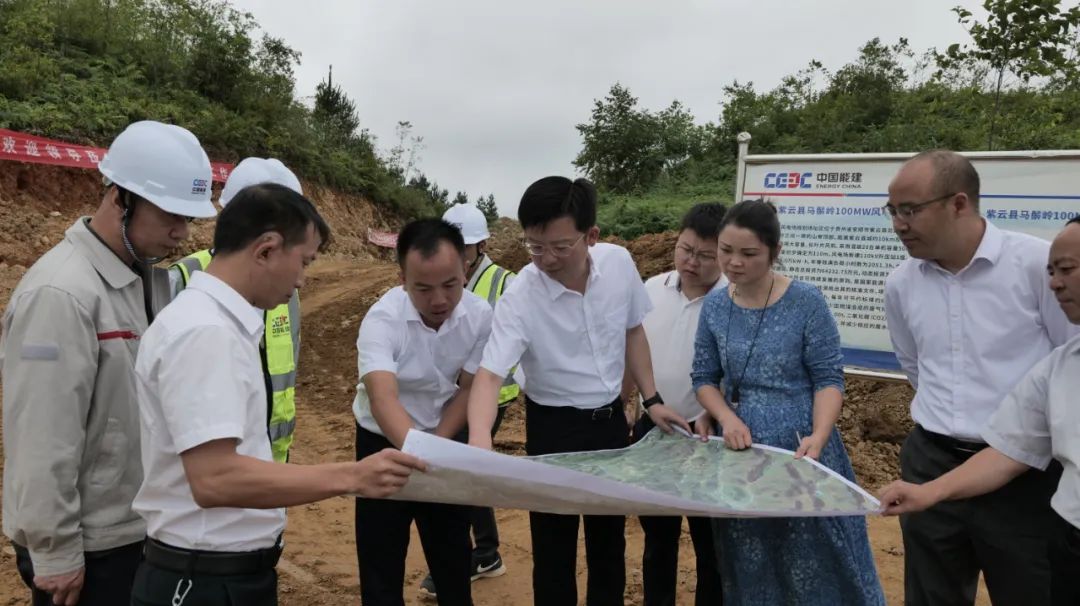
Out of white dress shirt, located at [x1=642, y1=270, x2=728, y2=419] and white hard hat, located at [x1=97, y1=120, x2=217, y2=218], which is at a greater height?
white hard hat, located at [x1=97, y1=120, x2=217, y2=218]

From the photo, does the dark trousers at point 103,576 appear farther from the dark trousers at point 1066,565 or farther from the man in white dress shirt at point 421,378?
the dark trousers at point 1066,565

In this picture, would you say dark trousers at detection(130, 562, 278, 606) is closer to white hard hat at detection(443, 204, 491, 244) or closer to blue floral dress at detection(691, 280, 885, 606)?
blue floral dress at detection(691, 280, 885, 606)

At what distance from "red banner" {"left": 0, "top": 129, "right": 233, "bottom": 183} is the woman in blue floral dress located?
1109 centimetres

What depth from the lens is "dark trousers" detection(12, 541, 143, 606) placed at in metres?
1.89

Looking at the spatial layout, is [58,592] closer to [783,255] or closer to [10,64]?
[783,255]

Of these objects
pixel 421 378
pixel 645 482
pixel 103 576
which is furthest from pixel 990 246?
pixel 103 576

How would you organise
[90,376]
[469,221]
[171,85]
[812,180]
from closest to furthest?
[90,376] < [812,180] < [469,221] < [171,85]

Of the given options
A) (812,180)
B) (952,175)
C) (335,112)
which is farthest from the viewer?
(335,112)

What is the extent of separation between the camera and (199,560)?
5.27ft

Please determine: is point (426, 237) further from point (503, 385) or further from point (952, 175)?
point (952, 175)

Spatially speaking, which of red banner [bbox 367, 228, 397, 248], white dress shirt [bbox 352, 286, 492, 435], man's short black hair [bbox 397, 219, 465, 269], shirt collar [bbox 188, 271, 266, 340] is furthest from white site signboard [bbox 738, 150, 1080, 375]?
red banner [bbox 367, 228, 397, 248]

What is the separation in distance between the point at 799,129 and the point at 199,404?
18069mm

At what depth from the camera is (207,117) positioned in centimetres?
1723

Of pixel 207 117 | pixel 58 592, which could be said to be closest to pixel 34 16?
pixel 207 117
